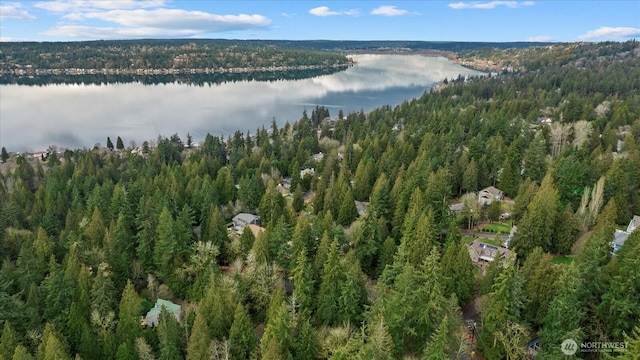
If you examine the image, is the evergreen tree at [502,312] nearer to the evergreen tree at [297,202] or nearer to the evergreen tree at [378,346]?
the evergreen tree at [378,346]

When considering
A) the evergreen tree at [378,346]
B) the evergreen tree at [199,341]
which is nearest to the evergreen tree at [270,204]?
the evergreen tree at [199,341]

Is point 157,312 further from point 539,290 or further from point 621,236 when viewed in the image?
point 621,236

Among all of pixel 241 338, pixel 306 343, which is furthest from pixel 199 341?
pixel 306 343

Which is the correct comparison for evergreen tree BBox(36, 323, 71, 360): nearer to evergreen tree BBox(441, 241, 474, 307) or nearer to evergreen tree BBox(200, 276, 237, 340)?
evergreen tree BBox(200, 276, 237, 340)

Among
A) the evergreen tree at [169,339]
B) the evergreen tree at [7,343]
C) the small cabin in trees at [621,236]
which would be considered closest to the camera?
the evergreen tree at [7,343]

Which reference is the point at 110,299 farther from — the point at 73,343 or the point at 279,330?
the point at 279,330

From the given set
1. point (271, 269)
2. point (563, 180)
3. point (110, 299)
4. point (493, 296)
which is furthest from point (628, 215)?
point (110, 299)
